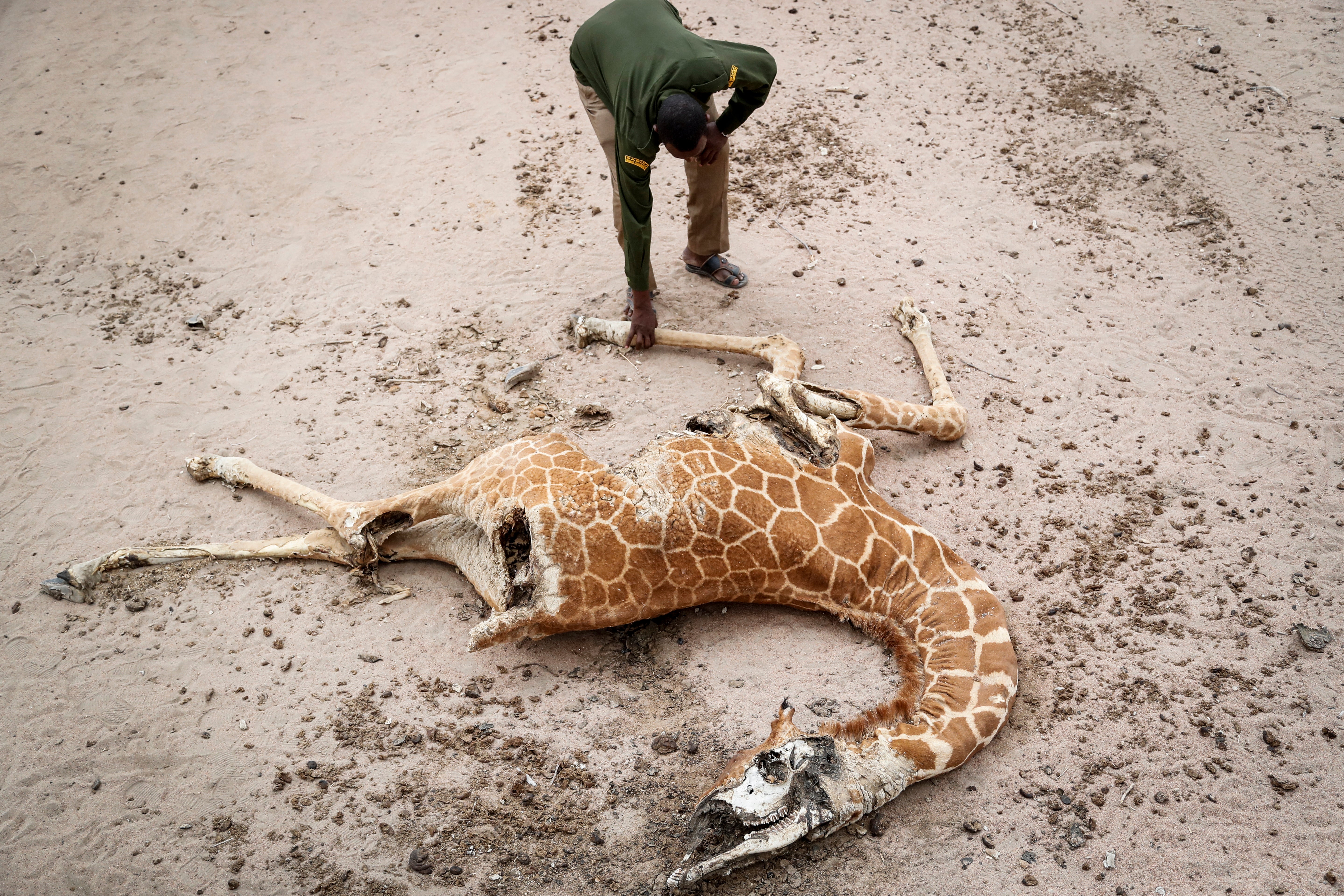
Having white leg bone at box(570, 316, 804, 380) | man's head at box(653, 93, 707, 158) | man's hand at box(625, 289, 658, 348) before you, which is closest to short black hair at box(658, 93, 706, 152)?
man's head at box(653, 93, 707, 158)

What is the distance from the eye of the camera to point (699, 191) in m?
5.69

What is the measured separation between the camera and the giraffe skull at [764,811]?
10.0 ft

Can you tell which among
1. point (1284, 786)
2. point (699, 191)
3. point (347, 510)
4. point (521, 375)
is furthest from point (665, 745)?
point (699, 191)

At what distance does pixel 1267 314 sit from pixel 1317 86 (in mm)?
2780

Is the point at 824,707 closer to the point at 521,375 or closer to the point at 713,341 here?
the point at 713,341

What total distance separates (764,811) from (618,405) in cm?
283

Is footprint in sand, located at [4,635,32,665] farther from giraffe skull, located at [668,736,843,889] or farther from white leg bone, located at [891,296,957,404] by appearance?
white leg bone, located at [891,296,957,404]

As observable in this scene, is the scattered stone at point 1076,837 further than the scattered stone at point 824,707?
No

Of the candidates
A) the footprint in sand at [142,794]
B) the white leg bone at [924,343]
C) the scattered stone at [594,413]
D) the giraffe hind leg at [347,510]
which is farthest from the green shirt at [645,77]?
the footprint in sand at [142,794]

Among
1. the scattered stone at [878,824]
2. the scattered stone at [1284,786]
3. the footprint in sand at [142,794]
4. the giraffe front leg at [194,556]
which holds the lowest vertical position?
the footprint in sand at [142,794]

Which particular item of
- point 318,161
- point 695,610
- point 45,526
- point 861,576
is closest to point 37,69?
point 318,161

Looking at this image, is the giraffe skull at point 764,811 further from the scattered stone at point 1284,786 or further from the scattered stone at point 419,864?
the scattered stone at point 1284,786

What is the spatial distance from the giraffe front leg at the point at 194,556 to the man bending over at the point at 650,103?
89.3 inches

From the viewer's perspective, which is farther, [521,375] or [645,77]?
[521,375]
